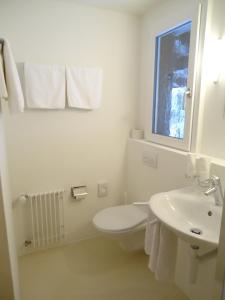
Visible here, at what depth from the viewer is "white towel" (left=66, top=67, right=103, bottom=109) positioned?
6.56 ft

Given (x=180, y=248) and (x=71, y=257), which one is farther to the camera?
(x=71, y=257)

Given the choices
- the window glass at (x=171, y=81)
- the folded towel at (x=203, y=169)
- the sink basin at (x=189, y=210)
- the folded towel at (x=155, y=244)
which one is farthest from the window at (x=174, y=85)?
the folded towel at (x=155, y=244)

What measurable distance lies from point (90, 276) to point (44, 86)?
1732mm

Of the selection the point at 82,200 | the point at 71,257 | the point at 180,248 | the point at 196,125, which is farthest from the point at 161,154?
the point at 71,257

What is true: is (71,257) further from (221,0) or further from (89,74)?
(221,0)

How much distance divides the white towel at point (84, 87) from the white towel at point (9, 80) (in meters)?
0.75

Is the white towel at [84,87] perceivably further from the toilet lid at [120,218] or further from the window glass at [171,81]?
the toilet lid at [120,218]

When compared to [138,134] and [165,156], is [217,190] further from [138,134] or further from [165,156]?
[138,134]

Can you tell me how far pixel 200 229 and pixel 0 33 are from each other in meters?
2.08

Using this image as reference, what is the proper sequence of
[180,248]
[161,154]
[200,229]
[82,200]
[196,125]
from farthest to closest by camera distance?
1. [82,200]
2. [161,154]
3. [180,248]
4. [196,125]
5. [200,229]

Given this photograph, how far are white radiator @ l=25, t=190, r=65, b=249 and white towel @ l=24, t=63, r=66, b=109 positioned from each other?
2.82 ft

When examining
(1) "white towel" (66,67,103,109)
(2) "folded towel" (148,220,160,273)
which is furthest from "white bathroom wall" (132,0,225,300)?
(1) "white towel" (66,67,103,109)

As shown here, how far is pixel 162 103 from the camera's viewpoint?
2.09m

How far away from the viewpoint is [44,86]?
191 centimetres
